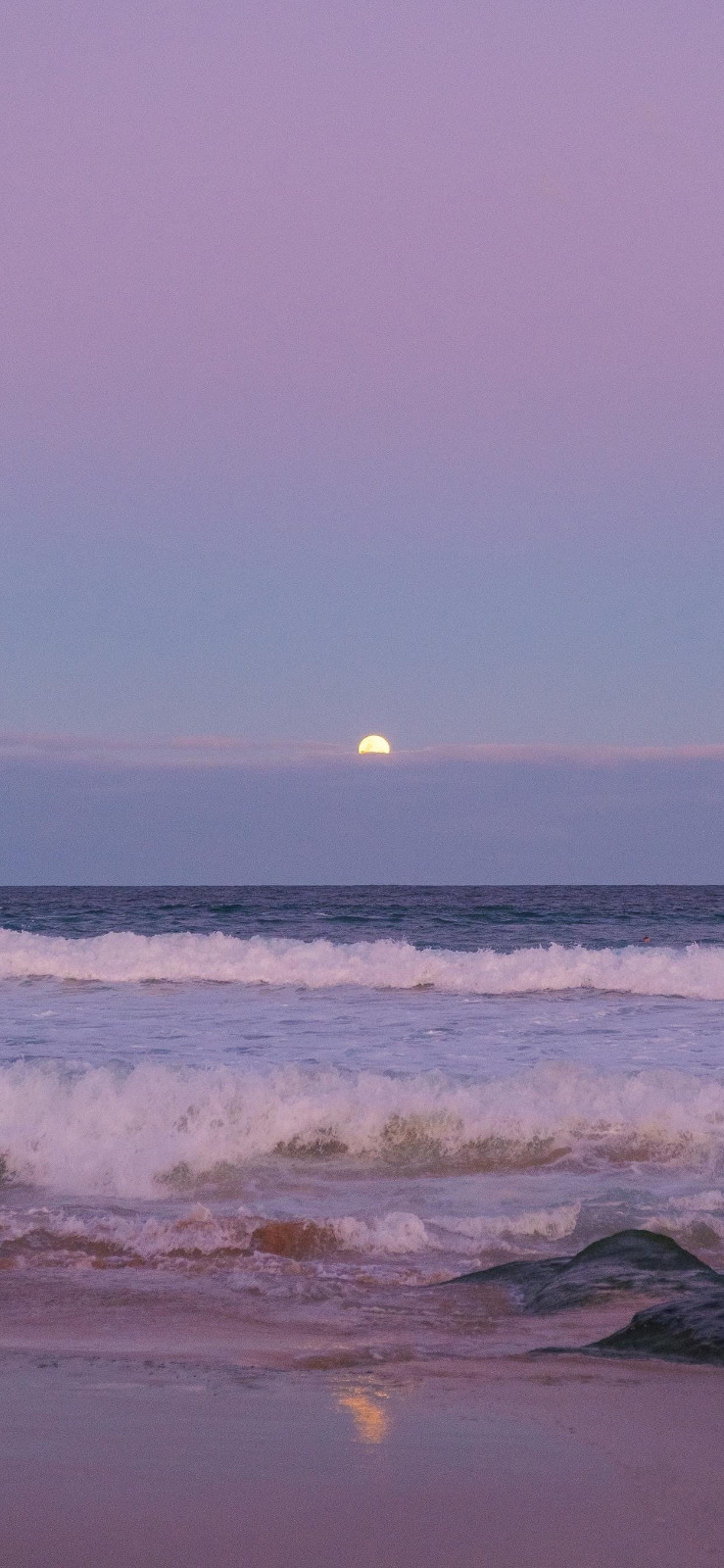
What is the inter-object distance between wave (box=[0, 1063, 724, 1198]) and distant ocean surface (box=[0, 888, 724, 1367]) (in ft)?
0.06

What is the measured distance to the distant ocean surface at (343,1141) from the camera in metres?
6.34

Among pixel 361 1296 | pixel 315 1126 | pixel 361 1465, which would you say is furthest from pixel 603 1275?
pixel 315 1126

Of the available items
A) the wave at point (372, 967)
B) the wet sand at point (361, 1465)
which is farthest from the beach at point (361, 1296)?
the wave at point (372, 967)

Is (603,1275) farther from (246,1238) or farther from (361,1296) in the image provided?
(246,1238)

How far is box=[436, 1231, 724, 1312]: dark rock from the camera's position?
536cm

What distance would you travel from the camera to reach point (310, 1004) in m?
17.6

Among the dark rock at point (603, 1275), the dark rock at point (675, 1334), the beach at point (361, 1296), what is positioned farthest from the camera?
the dark rock at point (603, 1275)

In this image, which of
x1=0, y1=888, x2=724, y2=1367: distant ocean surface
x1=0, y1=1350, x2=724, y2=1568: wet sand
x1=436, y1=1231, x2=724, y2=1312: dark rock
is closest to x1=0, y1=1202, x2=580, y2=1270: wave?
x1=0, y1=888, x2=724, y2=1367: distant ocean surface

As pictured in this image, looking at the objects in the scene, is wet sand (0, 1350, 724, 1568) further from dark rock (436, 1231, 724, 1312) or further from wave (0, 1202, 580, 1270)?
wave (0, 1202, 580, 1270)

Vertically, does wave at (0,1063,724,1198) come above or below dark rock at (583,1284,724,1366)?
below

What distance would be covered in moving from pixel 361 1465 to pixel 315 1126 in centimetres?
547

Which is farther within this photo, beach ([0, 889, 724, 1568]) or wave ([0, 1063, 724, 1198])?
wave ([0, 1063, 724, 1198])

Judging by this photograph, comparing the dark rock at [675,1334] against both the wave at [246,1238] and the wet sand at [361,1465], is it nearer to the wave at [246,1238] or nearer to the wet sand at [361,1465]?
the wet sand at [361,1465]

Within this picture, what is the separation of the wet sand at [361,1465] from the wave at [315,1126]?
150 inches
